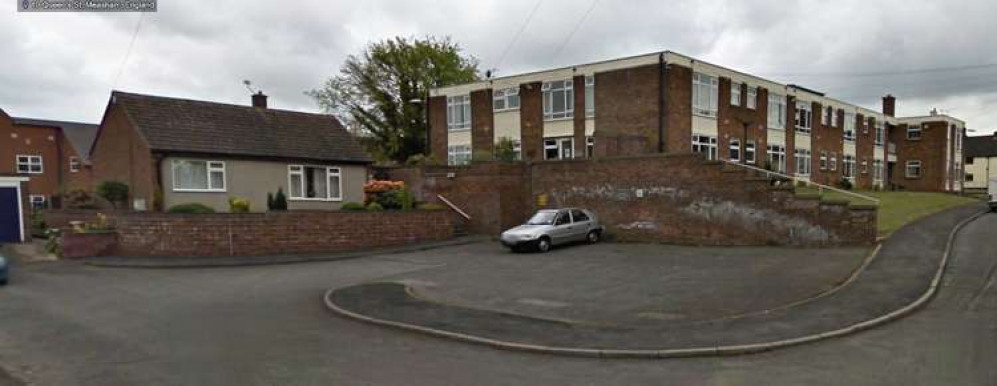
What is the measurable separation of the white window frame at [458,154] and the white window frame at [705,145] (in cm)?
1243

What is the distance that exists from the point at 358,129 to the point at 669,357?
1630 inches

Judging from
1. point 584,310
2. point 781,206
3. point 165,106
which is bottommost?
point 584,310

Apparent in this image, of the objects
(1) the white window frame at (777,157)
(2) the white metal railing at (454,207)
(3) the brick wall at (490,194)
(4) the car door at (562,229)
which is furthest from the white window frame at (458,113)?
(1) the white window frame at (777,157)

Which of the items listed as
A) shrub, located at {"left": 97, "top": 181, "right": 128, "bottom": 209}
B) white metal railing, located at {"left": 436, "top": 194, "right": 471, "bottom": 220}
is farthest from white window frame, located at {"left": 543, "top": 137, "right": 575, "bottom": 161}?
shrub, located at {"left": 97, "top": 181, "right": 128, "bottom": 209}

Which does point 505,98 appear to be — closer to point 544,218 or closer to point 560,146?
point 560,146

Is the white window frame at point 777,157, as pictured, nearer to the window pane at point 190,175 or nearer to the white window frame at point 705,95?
the white window frame at point 705,95

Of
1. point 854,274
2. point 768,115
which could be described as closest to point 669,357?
point 854,274

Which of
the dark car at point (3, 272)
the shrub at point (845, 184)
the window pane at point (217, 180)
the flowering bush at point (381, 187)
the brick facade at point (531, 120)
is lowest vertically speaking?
the dark car at point (3, 272)

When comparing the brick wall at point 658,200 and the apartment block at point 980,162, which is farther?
the apartment block at point 980,162

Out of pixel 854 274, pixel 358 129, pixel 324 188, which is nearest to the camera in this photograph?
pixel 854 274

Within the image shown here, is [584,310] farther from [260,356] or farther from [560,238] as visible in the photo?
[560,238]

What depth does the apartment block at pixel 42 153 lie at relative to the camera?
142 ft

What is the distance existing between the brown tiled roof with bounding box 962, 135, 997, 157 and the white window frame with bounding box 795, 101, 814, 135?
174 ft

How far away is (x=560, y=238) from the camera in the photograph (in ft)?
61.7
